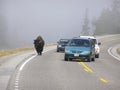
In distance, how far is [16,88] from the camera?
17344 mm

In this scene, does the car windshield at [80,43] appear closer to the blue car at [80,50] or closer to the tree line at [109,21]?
the blue car at [80,50]

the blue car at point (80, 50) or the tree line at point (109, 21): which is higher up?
the blue car at point (80, 50)

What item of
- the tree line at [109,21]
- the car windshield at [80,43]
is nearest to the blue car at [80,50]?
the car windshield at [80,43]

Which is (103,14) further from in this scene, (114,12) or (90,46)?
(90,46)

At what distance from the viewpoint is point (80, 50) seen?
36781mm

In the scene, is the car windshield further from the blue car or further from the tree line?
the tree line

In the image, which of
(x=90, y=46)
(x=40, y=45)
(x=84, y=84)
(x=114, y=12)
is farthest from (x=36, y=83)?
(x=114, y=12)

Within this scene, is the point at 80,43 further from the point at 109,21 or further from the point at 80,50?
the point at 109,21

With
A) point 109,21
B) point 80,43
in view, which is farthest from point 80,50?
point 109,21

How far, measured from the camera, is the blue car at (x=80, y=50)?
120 feet

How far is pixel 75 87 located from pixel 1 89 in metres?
2.60

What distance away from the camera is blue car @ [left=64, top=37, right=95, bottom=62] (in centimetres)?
3650

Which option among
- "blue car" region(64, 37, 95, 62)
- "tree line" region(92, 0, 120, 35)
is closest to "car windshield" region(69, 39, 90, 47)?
"blue car" region(64, 37, 95, 62)

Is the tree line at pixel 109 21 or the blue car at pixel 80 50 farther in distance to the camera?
the tree line at pixel 109 21
